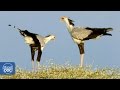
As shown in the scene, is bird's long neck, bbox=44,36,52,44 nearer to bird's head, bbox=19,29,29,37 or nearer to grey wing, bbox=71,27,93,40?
bird's head, bbox=19,29,29,37

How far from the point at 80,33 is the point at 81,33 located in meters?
0.01

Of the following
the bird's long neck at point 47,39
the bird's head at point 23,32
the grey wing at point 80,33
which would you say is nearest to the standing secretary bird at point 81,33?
the grey wing at point 80,33

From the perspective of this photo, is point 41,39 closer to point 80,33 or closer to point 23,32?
point 23,32

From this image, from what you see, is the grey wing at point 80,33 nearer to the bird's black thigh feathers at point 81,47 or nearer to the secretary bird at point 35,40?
the bird's black thigh feathers at point 81,47

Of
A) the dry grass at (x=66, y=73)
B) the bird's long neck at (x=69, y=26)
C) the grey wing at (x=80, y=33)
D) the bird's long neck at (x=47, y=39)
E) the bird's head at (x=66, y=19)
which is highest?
the bird's head at (x=66, y=19)

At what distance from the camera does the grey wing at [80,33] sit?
15.2ft

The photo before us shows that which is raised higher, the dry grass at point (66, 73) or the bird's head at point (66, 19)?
the bird's head at point (66, 19)

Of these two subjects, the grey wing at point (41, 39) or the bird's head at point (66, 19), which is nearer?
the bird's head at point (66, 19)

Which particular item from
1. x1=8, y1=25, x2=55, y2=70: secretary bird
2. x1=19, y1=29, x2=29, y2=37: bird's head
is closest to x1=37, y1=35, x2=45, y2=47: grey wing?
x1=8, y1=25, x2=55, y2=70: secretary bird

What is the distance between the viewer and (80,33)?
4.88 meters

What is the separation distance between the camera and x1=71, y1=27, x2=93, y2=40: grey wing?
15.2 ft

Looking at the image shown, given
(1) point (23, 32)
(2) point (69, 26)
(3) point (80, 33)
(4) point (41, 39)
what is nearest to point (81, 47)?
(2) point (69, 26)
